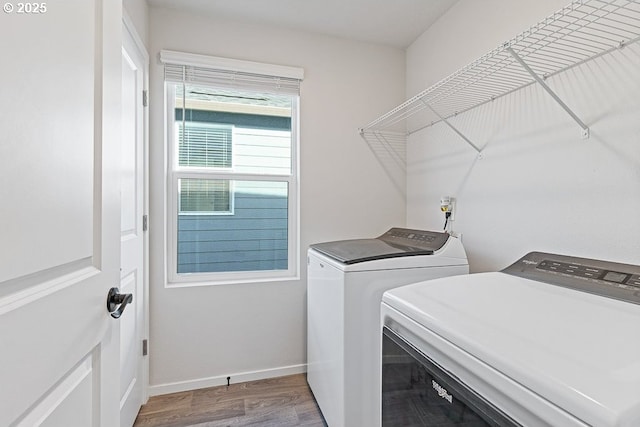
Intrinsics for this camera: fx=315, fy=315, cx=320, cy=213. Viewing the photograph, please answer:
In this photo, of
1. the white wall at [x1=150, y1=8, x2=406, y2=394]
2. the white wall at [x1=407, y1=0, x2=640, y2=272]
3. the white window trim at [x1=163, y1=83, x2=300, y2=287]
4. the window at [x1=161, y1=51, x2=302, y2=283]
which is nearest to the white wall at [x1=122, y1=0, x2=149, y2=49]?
the white wall at [x1=150, y1=8, x2=406, y2=394]

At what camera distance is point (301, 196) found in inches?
88.4

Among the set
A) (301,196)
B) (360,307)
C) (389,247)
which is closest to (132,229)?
(301,196)

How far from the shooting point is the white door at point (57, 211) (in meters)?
0.48

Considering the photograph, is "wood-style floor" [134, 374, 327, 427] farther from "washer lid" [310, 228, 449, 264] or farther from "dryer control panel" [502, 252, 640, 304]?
"dryer control panel" [502, 252, 640, 304]

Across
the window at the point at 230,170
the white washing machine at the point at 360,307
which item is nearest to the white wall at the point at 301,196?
the window at the point at 230,170

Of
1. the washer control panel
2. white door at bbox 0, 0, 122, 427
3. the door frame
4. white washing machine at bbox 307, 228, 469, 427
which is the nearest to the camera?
white door at bbox 0, 0, 122, 427

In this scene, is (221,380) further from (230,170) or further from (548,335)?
(548,335)

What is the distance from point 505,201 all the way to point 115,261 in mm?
1669

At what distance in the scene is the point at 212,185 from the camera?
Answer: 217 cm

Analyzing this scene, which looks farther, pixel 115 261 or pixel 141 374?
pixel 141 374

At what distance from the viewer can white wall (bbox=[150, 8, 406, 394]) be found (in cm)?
199

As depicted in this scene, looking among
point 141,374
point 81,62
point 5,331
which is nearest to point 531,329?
point 5,331

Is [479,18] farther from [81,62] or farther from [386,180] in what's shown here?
[81,62]

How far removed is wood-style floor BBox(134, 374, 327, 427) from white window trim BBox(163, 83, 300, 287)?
2.24ft
